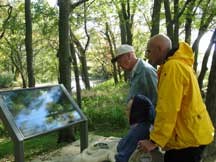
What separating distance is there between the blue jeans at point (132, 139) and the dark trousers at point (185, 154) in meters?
0.86

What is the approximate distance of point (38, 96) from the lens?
619 centimetres

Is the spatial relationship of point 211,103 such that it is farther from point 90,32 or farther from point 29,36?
point 90,32

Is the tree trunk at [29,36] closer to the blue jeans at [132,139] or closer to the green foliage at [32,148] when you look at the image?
the green foliage at [32,148]

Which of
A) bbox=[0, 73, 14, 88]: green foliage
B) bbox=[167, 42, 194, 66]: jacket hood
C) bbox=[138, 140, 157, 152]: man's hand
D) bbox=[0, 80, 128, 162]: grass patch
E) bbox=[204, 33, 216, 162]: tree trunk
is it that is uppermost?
bbox=[167, 42, 194, 66]: jacket hood

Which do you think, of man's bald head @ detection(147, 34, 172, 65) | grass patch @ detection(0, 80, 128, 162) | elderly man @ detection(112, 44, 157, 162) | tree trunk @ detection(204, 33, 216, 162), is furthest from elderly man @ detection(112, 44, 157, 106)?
grass patch @ detection(0, 80, 128, 162)

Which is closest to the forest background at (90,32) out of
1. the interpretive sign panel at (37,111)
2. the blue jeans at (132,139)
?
the interpretive sign panel at (37,111)

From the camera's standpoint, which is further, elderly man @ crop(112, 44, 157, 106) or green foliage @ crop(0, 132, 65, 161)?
green foliage @ crop(0, 132, 65, 161)

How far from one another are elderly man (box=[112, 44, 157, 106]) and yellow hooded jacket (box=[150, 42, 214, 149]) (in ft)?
3.05

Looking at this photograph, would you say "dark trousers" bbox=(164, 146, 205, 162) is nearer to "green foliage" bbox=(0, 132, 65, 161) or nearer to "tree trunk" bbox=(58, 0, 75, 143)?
"green foliage" bbox=(0, 132, 65, 161)

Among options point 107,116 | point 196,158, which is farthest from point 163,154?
point 107,116

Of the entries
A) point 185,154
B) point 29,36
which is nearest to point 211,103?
point 185,154

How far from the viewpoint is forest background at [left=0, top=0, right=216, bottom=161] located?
839 cm

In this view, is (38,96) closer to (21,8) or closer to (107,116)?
→ (107,116)

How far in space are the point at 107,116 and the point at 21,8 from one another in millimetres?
8721
